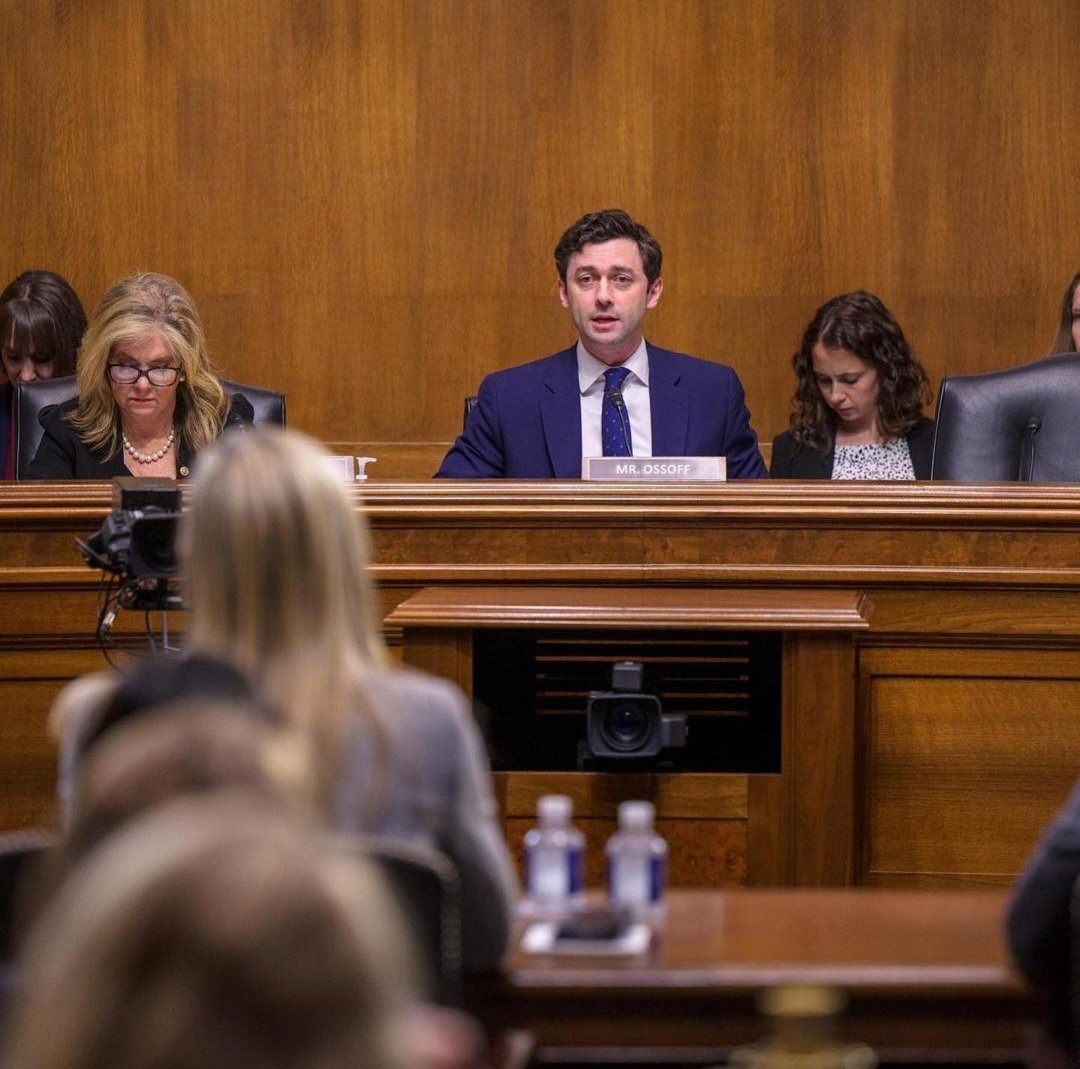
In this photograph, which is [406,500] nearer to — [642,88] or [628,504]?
[628,504]

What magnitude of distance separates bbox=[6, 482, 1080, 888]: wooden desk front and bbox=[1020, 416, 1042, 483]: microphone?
482mm

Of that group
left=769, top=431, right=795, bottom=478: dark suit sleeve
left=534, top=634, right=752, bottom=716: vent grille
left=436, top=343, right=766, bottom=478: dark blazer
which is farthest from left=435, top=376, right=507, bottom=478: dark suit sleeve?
left=534, top=634, right=752, bottom=716: vent grille

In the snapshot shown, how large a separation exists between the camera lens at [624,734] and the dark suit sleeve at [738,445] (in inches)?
71.7

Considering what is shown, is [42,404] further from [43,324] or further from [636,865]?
[636,865]

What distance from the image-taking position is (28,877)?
6.67ft

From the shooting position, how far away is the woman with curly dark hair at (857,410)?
17.7 ft

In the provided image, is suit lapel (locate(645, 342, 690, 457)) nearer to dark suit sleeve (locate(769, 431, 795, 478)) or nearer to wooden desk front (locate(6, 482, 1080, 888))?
dark suit sleeve (locate(769, 431, 795, 478))

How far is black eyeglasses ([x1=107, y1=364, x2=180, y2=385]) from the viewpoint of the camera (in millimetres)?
4883

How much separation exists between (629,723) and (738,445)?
1886mm

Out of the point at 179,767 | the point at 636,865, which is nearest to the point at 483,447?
the point at 636,865

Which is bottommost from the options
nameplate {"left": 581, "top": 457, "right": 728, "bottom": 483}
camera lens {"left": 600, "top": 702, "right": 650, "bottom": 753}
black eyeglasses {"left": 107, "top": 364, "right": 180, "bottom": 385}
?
camera lens {"left": 600, "top": 702, "right": 650, "bottom": 753}

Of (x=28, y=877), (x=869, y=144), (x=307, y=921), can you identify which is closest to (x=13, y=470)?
(x=869, y=144)

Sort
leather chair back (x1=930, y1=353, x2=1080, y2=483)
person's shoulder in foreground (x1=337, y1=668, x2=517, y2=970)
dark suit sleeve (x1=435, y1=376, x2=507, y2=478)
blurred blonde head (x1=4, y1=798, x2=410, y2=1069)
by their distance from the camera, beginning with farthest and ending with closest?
dark suit sleeve (x1=435, y1=376, x2=507, y2=478) → leather chair back (x1=930, y1=353, x2=1080, y2=483) → person's shoulder in foreground (x1=337, y1=668, x2=517, y2=970) → blurred blonde head (x1=4, y1=798, x2=410, y2=1069)

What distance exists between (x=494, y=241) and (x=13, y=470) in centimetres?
201
